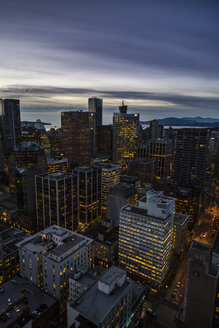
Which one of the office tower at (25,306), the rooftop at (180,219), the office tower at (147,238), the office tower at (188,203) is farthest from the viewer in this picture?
the office tower at (188,203)

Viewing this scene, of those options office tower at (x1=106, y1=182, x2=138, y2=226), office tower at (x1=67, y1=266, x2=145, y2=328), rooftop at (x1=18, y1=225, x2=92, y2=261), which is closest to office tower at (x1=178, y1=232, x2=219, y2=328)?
office tower at (x1=67, y1=266, x2=145, y2=328)

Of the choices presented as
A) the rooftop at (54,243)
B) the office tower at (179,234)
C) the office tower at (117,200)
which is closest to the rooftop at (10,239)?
the rooftop at (54,243)

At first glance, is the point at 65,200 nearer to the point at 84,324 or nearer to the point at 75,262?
the point at 75,262

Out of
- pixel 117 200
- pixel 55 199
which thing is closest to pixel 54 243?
pixel 55 199

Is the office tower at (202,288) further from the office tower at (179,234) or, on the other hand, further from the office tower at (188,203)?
the office tower at (188,203)

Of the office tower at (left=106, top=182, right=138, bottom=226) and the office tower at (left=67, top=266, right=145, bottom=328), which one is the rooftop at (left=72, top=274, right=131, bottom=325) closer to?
the office tower at (left=67, top=266, right=145, bottom=328)
